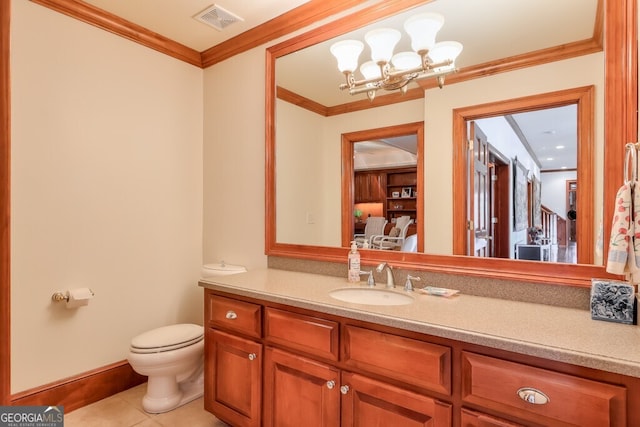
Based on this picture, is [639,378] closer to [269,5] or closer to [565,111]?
[565,111]

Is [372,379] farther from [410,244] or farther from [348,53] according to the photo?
[348,53]

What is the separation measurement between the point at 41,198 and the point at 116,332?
0.99 m

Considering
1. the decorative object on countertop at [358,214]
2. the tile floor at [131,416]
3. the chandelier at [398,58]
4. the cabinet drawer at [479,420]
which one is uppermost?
the chandelier at [398,58]

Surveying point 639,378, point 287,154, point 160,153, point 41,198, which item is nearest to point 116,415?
point 41,198

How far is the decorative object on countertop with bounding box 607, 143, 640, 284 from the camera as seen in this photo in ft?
3.60

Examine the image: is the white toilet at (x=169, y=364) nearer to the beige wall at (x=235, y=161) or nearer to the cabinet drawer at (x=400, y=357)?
the beige wall at (x=235, y=161)

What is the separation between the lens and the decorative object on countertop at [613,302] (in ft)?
3.86

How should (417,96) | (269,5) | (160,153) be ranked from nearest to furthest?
(417,96) → (269,5) → (160,153)

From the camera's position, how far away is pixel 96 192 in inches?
89.0

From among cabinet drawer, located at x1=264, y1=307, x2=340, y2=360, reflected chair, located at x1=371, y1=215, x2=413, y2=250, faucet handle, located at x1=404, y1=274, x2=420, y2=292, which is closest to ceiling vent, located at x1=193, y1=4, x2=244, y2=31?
reflected chair, located at x1=371, y1=215, x2=413, y2=250

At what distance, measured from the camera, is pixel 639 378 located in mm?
904

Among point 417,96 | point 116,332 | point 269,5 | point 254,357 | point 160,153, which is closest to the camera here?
point 254,357

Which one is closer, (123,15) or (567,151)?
(567,151)

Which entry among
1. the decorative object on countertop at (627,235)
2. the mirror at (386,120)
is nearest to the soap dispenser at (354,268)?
the mirror at (386,120)
